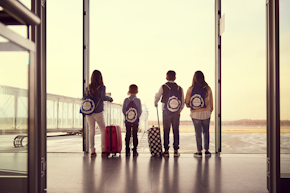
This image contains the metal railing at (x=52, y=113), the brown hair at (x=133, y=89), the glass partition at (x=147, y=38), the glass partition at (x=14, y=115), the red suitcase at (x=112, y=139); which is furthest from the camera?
the glass partition at (x=147, y=38)

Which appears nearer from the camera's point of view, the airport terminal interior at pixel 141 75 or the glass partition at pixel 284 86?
the airport terminal interior at pixel 141 75

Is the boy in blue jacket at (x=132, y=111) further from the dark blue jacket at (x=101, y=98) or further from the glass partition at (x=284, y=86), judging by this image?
the glass partition at (x=284, y=86)

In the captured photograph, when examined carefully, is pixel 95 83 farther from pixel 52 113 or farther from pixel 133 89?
pixel 52 113

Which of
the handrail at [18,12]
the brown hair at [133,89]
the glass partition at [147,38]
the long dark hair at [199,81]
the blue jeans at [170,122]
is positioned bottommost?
the blue jeans at [170,122]

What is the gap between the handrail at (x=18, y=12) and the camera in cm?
152

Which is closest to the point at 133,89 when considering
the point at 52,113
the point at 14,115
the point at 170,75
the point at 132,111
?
the point at 132,111

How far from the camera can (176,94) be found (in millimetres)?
5172

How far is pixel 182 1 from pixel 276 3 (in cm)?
415

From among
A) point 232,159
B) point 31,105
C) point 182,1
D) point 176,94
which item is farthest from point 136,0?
point 31,105

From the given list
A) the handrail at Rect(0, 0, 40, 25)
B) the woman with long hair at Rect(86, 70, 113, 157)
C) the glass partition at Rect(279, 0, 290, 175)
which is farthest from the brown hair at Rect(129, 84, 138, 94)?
the handrail at Rect(0, 0, 40, 25)

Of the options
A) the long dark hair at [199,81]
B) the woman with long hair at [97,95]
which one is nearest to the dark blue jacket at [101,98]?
the woman with long hair at [97,95]

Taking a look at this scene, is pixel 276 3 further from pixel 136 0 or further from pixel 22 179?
pixel 136 0

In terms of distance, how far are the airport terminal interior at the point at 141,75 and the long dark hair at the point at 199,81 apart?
27cm

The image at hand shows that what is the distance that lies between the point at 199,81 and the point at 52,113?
32.2 feet
